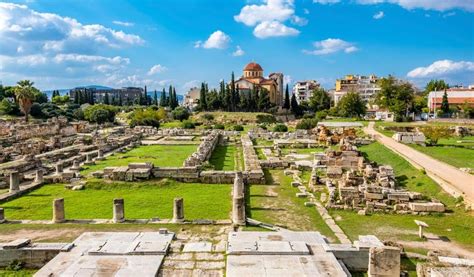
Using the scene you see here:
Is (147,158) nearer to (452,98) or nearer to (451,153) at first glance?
(451,153)

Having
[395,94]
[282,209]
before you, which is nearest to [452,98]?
[395,94]

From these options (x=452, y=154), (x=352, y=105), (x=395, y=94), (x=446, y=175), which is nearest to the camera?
(x=446, y=175)

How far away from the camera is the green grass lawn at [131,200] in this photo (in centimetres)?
1420

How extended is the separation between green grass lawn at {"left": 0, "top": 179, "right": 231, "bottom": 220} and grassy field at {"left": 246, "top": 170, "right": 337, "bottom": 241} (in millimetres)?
1176

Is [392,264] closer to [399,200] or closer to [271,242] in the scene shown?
[271,242]

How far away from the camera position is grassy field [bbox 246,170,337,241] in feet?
43.2

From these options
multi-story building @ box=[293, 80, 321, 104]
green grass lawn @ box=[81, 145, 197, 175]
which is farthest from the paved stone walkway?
multi-story building @ box=[293, 80, 321, 104]

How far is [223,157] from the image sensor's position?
29.8m

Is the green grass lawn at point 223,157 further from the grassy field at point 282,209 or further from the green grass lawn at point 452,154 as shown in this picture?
the green grass lawn at point 452,154

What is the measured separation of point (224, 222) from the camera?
1281 centimetres

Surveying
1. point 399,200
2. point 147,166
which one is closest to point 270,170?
point 147,166

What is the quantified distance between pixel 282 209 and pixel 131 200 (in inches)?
245

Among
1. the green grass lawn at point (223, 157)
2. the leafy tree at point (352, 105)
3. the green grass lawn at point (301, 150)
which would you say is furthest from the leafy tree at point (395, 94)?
the green grass lawn at point (223, 157)

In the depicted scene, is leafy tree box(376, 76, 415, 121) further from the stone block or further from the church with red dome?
the stone block
